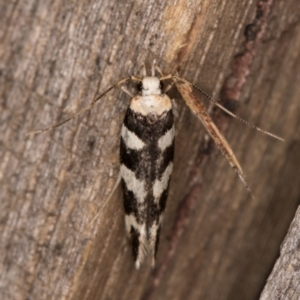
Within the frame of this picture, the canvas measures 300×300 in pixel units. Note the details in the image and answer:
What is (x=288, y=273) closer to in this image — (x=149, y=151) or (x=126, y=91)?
(x=149, y=151)

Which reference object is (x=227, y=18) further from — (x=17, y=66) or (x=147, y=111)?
(x=17, y=66)

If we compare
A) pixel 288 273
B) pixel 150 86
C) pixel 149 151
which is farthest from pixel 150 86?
pixel 288 273

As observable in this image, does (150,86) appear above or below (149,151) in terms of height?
above

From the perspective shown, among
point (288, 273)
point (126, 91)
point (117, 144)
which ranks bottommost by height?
point (288, 273)

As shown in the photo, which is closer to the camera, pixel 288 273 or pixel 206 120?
pixel 288 273

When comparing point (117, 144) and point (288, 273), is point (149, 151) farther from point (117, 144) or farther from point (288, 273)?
point (288, 273)

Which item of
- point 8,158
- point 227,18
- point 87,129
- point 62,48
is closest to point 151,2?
point 227,18

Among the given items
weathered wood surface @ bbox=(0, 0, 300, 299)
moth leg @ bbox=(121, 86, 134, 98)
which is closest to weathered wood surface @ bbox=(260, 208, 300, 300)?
weathered wood surface @ bbox=(0, 0, 300, 299)

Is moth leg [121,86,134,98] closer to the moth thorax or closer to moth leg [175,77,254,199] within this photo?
the moth thorax
